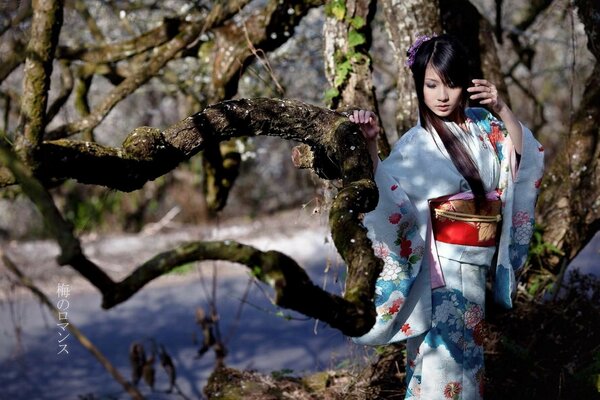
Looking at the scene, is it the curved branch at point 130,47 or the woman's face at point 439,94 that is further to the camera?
the curved branch at point 130,47

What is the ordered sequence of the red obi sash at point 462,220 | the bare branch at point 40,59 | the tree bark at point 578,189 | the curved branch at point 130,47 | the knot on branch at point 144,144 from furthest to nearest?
1. the curved branch at point 130,47
2. the tree bark at point 578,189
3. the bare branch at point 40,59
4. the red obi sash at point 462,220
5. the knot on branch at point 144,144

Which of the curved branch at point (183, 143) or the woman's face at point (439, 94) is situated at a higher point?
the woman's face at point (439, 94)

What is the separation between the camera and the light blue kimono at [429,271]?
3293 millimetres

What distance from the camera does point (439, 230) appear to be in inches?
131

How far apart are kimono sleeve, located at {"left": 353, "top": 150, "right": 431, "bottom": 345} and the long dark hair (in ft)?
0.77

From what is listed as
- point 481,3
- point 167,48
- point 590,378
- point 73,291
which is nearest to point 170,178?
point 73,291

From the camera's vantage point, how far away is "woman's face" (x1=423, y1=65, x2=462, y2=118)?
3.20 meters

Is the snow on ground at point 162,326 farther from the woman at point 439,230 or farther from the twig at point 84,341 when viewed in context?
the twig at point 84,341

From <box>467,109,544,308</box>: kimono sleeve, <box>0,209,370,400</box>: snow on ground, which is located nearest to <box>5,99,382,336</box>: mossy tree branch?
<box>467,109,544,308</box>: kimono sleeve

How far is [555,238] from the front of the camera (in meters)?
4.61

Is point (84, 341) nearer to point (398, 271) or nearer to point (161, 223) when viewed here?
point (398, 271)

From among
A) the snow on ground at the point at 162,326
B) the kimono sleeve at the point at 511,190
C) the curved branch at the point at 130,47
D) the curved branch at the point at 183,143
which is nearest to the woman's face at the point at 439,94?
the kimono sleeve at the point at 511,190

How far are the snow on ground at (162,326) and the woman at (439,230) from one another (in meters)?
1.19

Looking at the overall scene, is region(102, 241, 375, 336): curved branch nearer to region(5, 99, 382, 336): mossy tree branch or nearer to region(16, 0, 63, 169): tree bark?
region(5, 99, 382, 336): mossy tree branch
